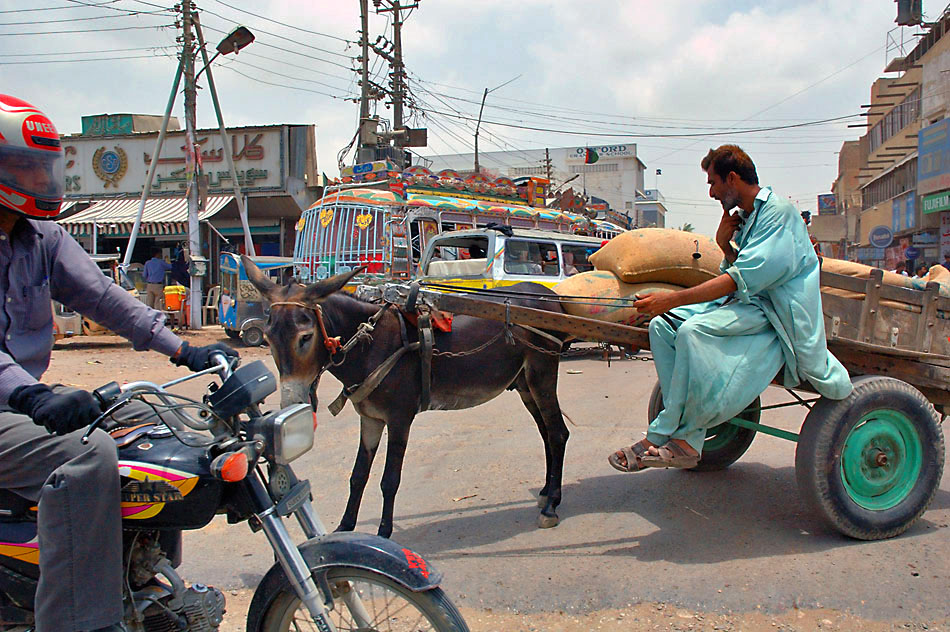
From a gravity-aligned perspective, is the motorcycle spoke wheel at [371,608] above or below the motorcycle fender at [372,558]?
below

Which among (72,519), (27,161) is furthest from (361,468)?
(27,161)

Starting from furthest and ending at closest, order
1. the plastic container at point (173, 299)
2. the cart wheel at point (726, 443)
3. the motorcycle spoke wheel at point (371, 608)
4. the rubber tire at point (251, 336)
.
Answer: the plastic container at point (173, 299)
the rubber tire at point (251, 336)
the cart wheel at point (726, 443)
the motorcycle spoke wheel at point (371, 608)

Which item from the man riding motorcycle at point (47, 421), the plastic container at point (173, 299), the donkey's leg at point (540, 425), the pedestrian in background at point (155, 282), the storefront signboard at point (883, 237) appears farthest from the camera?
the storefront signboard at point (883, 237)

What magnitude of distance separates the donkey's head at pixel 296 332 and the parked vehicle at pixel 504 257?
208 inches

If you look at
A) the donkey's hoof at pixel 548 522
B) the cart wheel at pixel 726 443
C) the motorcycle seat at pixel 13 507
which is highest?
the motorcycle seat at pixel 13 507

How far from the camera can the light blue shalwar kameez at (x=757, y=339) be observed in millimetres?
3488

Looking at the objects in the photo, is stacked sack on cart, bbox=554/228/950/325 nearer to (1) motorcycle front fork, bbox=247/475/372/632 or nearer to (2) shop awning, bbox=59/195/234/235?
(1) motorcycle front fork, bbox=247/475/372/632

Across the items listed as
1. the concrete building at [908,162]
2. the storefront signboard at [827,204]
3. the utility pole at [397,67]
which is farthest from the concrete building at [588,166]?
the utility pole at [397,67]

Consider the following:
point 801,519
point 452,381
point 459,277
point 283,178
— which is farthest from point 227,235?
point 801,519

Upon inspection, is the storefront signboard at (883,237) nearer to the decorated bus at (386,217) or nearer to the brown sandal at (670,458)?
the decorated bus at (386,217)

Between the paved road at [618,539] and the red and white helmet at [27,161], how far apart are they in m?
2.26

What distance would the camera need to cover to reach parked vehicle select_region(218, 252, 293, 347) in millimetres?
12898

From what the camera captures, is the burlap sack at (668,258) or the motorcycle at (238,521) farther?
the burlap sack at (668,258)

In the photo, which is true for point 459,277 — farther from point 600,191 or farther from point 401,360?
point 600,191
